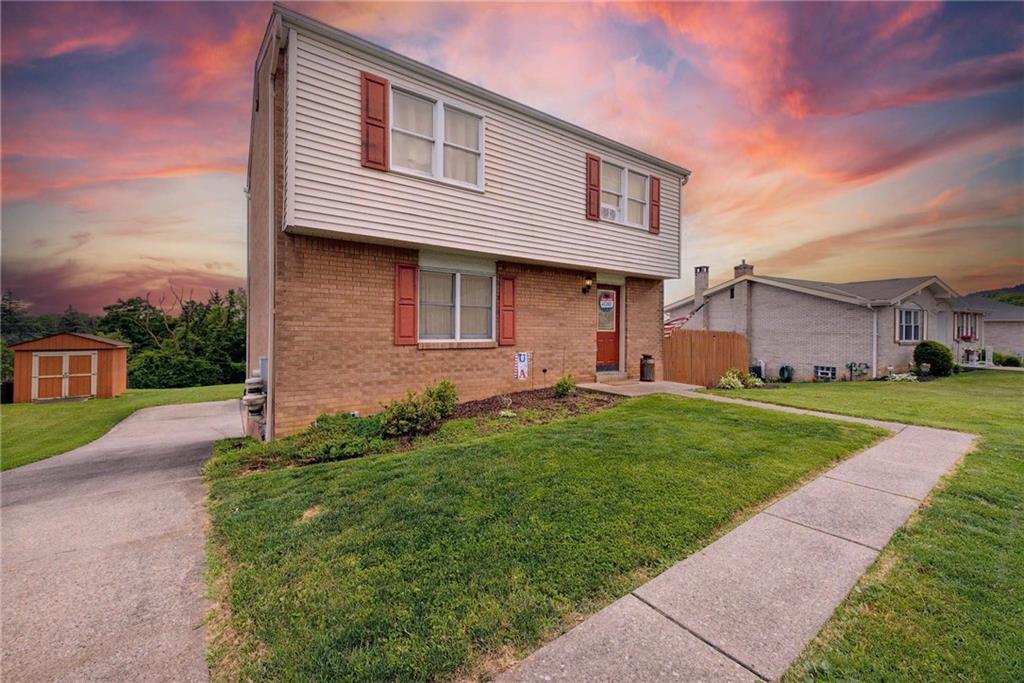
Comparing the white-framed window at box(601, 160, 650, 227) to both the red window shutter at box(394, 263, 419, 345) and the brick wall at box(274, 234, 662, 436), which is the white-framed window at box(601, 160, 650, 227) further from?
the red window shutter at box(394, 263, 419, 345)

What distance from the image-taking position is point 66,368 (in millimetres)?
14188

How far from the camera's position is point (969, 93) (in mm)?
12633

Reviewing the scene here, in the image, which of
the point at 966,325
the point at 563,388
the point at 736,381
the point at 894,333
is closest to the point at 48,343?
the point at 563,388

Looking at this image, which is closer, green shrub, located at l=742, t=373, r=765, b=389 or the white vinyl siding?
the white vinyl siding

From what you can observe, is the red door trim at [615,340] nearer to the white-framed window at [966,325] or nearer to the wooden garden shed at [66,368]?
the wooden garden shed at [66,368]

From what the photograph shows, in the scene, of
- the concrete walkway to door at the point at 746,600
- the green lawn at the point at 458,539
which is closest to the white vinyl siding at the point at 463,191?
the green lawn at the point at 458,539

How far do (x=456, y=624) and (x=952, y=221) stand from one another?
2571 centimetres

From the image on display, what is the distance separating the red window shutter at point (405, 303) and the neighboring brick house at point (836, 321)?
19.1m

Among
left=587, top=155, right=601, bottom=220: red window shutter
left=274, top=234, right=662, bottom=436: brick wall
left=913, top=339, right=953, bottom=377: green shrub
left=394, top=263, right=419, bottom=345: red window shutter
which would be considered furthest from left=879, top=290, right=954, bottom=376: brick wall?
left=394, top=263, right=419, bottom=345: red window shutter

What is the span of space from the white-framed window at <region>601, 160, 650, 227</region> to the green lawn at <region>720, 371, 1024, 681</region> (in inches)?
323

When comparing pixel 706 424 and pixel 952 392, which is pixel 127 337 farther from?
pixel 952 392

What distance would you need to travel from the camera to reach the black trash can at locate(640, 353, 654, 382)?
449 inches

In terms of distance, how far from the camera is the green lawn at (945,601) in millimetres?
1833

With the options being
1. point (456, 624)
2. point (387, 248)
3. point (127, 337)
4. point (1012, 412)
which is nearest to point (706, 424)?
point (456, 624)
